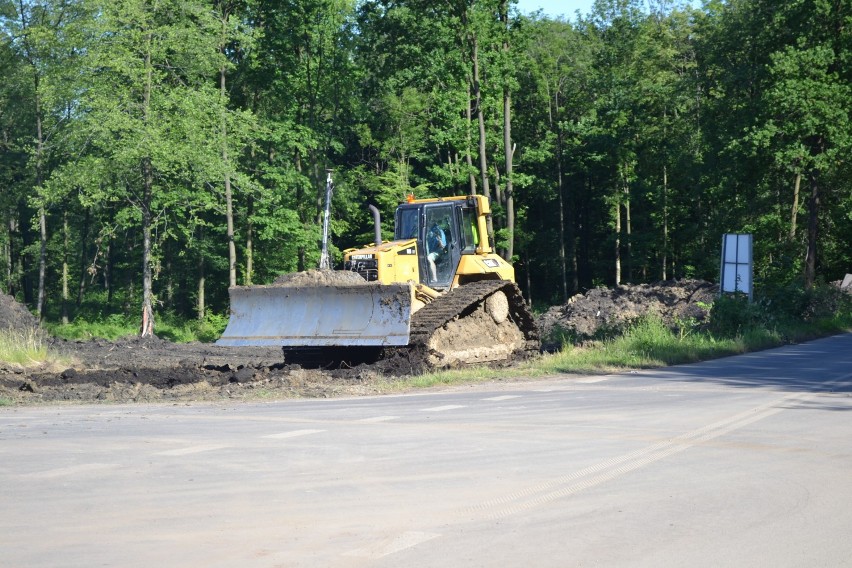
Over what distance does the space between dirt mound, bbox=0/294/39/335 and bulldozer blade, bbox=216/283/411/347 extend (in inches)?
301

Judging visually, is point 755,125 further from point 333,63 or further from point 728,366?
point 728,366

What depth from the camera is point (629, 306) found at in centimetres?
3077

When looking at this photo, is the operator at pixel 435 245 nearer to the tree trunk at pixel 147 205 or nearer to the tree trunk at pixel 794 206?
the tree trunk at pixel 147 205

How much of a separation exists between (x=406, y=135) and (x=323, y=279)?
28.3m

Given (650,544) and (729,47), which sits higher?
(729,47)

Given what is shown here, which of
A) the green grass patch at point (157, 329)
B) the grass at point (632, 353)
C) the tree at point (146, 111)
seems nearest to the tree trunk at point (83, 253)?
the green grass patch at point (157, 329)

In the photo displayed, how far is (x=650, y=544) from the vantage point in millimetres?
6059

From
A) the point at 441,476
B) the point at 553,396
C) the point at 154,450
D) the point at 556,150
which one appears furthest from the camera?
the point at 556,150

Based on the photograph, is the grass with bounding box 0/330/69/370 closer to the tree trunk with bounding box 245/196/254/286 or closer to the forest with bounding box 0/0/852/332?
the forest with bounding box 0/0/852/332

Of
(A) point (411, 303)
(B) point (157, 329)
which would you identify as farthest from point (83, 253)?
(A) point (411, 303)

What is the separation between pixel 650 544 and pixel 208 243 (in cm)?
4134

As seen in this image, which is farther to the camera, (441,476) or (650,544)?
(441,476)

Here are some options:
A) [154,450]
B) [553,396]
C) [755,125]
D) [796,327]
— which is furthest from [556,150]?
[154,450]

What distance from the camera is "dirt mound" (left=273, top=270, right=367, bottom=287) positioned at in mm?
18844
